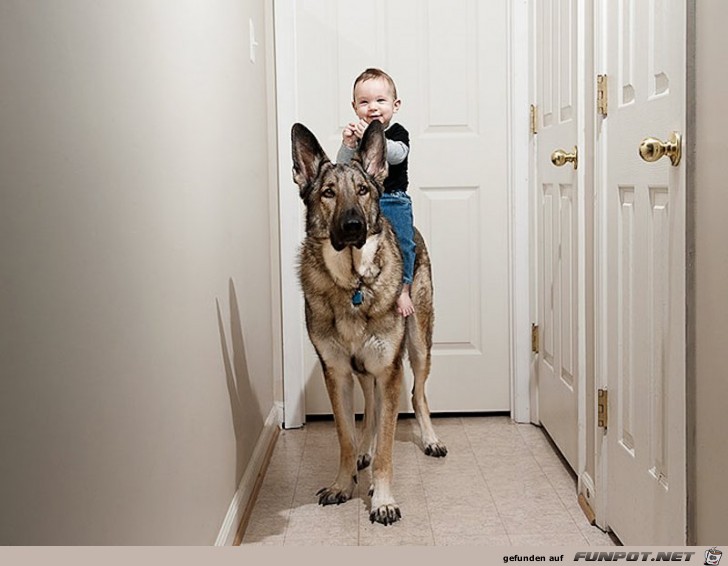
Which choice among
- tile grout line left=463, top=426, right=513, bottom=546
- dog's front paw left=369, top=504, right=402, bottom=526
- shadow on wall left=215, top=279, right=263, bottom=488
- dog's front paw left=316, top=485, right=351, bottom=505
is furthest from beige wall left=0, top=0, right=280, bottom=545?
tile grout line left=463, top=426, right=513, bottom=546

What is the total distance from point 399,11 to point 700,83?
2285 millimetres

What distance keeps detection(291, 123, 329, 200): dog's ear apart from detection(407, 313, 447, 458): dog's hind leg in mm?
908

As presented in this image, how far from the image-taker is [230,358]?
2.83 meters

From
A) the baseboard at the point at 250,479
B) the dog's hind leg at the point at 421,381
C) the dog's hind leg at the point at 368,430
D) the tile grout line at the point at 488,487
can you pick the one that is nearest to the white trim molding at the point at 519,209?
the tile grout line at the point at 488,487

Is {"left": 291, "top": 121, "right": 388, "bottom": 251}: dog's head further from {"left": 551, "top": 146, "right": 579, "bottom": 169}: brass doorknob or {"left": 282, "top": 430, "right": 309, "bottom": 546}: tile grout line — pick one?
{"left": 282, "top": 430, "right": 309, "bottom": 546}: tile grout line

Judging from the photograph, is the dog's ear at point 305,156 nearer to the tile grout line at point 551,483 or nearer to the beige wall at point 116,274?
the beige wall at point 116,274

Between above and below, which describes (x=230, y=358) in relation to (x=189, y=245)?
below

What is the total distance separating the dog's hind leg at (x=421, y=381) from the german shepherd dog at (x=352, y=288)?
47 centimetres

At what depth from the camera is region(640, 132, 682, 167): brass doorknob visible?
1.97 meters

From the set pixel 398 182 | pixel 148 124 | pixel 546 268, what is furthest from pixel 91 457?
pixel 546 268

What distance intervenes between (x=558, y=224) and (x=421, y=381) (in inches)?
30.6

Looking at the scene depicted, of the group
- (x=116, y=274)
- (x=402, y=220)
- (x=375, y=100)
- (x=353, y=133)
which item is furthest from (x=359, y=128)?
(x=116, y=274)

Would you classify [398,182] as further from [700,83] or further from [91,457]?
[91,457]

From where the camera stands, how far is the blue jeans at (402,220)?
3232mm
